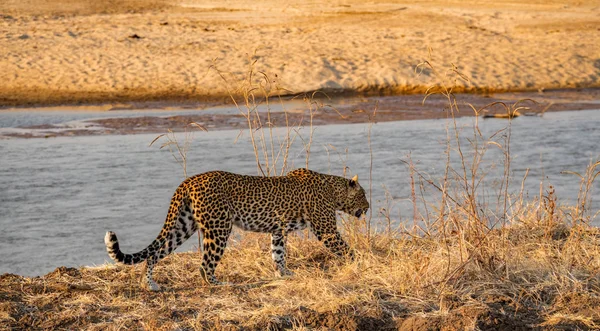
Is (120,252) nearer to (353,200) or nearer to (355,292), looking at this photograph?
(355,292)

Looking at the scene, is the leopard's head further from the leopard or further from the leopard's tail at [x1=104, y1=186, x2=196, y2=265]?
the leopard's tail at [x1=104, y1=186, x2=196, y2=265]

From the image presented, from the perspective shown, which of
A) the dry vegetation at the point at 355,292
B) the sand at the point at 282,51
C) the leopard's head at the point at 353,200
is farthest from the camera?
the sand at the point at 282,51

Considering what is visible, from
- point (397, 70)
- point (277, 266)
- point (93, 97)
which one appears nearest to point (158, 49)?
point (93, 97)

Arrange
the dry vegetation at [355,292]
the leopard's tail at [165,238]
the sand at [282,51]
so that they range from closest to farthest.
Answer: the dry vegetation at [355,292], the leopard's tail at [165,238], the sand at [282,51]

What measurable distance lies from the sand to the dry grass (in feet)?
30.3

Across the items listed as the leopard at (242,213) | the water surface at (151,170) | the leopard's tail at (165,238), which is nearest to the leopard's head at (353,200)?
the leopard at (242,213)

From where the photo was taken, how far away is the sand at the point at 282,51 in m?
19.9

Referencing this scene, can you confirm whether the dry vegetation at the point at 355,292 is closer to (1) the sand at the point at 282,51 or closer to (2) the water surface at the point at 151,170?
(2) the water surface at the point at 151,170

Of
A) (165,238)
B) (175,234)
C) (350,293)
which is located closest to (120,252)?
(165,238)

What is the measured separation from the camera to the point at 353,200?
7.59 metres

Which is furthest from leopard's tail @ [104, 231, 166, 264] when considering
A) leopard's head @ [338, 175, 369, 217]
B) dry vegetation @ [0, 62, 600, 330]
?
leopard's head @ [338, 175, 369, 217]

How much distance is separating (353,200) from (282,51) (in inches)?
581

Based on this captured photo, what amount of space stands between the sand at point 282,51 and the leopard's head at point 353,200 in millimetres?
8532

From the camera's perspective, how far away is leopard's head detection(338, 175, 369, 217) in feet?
24.7
